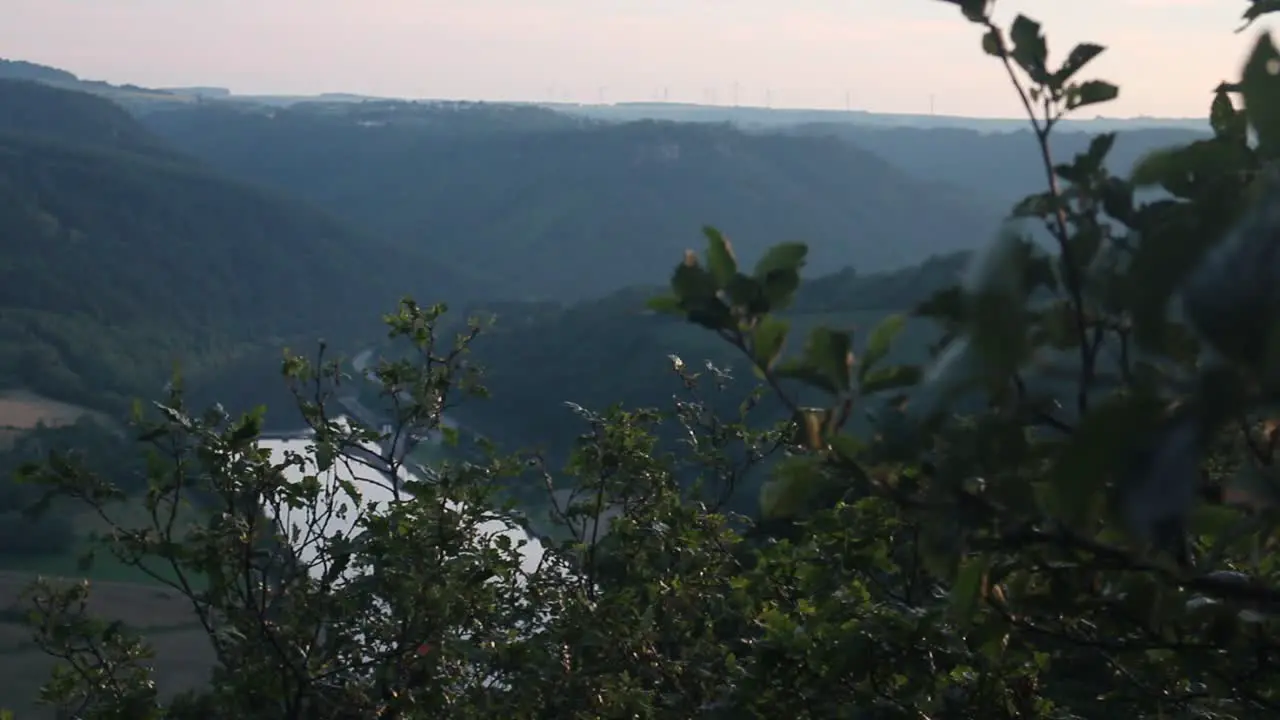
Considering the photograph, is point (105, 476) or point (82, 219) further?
point (82, 219)

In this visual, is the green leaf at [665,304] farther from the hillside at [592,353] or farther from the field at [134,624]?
the hillside at [592,353]

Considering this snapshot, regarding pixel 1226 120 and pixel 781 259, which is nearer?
pixel 781 259

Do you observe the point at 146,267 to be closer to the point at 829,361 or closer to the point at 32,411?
the point at 32,411

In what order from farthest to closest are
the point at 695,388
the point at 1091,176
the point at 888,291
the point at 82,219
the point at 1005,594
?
the point at 82,219, the point at 888,291, the point at 695,388, the point at 1005,594, the point at 1091,176

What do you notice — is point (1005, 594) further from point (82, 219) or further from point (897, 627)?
point (82, 219)

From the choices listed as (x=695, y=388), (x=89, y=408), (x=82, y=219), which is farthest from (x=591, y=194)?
(x=695, y=388)

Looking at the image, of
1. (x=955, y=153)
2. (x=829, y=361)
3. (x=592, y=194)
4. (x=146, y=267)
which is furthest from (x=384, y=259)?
(x=829, y=361)
